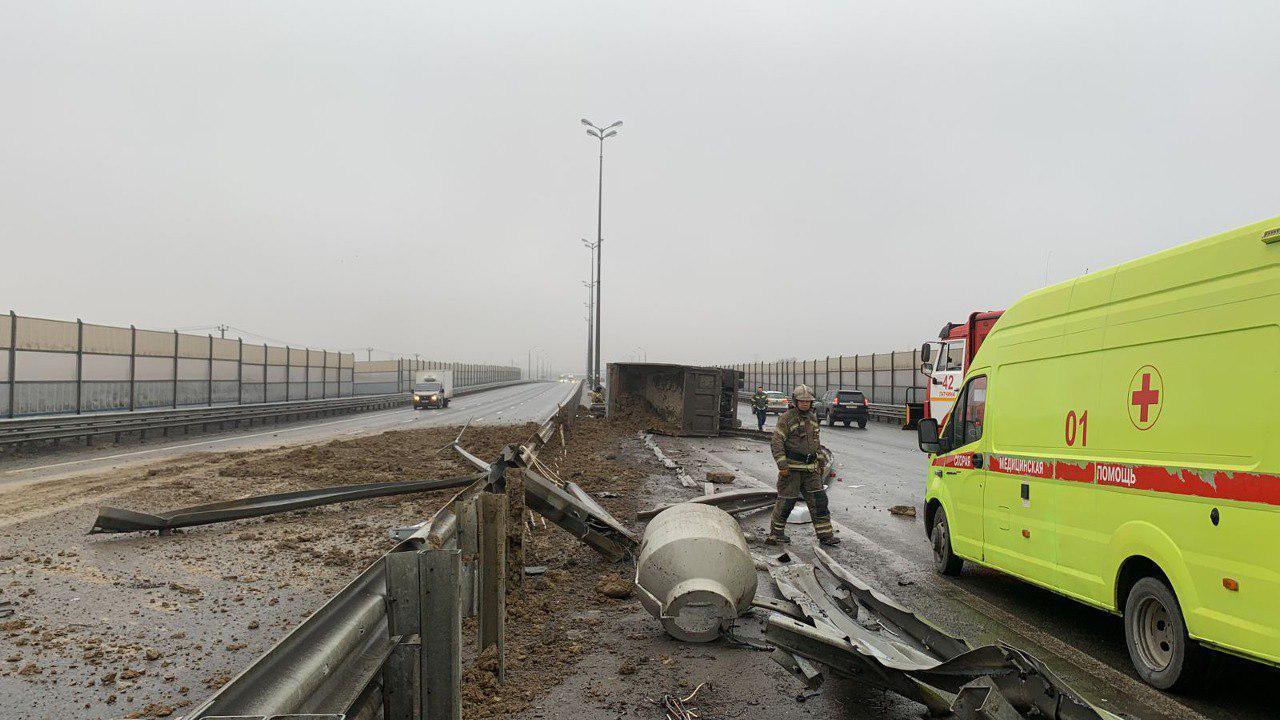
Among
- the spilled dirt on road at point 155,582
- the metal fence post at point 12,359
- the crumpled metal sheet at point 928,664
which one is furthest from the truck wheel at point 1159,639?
the metal fence post at point 12,359

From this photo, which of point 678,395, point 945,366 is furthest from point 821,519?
point 678,395

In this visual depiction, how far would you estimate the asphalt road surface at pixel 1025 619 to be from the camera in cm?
450

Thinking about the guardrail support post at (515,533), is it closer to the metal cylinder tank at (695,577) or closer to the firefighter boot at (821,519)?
the metal cylinder tank at (695,577)

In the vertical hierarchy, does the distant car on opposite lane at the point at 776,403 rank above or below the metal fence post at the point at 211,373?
below

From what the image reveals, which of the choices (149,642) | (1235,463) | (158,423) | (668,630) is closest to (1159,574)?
(1235,463)

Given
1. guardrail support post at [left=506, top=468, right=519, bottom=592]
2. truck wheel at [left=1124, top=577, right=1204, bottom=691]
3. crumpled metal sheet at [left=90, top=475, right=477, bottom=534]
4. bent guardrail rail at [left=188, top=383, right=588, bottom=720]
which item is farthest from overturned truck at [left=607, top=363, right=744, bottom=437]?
bent guardrail rail at [left=188, top=383, right=588, bottom=720]

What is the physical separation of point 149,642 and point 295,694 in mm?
4052

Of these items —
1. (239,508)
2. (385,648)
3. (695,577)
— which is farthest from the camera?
(239,508)

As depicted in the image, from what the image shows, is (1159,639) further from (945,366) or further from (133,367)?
(133,367)

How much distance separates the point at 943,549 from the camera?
7773 millimetres

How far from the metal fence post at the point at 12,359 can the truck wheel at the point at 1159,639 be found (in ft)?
86.0

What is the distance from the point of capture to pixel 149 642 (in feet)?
18.1

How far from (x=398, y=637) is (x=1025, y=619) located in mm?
5179

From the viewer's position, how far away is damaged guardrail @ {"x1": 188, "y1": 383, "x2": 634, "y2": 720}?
2484 millimetres
